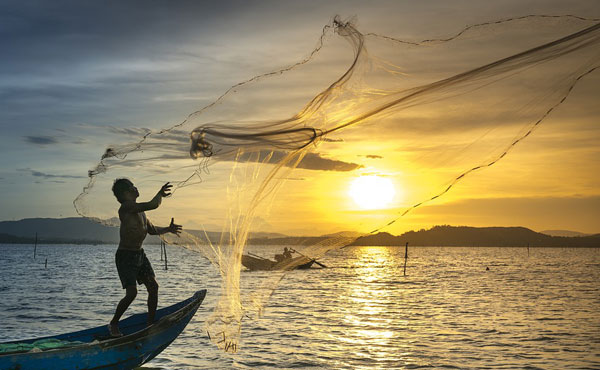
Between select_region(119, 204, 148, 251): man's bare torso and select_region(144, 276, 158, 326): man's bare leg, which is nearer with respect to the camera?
select_region(119, 204, 148, 251): man's bare torso

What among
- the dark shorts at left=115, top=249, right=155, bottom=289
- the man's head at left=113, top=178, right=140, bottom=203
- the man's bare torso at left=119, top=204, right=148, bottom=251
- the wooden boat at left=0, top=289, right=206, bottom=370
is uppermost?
the man's head at left=113, top=178, right=140, bottom=203

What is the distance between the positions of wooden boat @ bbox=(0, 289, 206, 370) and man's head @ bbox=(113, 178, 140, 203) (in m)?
2.40

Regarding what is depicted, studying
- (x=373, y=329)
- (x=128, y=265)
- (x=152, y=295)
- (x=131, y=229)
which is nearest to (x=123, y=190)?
(x=131, y=229)

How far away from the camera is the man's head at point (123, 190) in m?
9.88

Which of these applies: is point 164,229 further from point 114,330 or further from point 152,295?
point 114,330

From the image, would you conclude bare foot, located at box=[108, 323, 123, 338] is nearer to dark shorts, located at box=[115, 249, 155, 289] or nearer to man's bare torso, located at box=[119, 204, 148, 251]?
dark shorts, located at box=[115, 249, 155, 289]

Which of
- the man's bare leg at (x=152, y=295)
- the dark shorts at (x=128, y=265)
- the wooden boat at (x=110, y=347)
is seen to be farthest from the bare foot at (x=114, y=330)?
the dark shorts at (x=128, y=265)

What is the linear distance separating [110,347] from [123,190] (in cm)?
264

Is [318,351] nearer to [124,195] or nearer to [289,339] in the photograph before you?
[289,339]

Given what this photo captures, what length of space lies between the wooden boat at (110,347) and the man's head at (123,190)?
240cm

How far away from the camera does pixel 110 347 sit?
409 inches

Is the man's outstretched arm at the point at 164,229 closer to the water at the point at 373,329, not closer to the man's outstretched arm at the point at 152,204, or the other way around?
the man's outstretched arm at the point at 152,204

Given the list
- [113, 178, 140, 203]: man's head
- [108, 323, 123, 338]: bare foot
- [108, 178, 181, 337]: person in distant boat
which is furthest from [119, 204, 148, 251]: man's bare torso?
[108, 323, 123, 338]: bare foot

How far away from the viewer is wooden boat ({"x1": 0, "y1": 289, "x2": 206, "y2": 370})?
9727 millimetres
